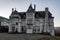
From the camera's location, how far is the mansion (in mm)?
43250

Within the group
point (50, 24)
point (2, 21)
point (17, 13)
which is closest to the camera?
point (50, 24)

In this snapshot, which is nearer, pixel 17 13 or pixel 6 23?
pixel 17 13

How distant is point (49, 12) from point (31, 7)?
767cm

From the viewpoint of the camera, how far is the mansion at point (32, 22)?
1703 inches

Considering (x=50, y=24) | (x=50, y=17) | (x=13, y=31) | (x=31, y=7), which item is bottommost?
(x=13, y=31)

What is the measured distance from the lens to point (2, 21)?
190 ft

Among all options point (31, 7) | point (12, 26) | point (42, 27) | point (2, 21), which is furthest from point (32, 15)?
point (2, 21)

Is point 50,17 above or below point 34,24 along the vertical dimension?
above

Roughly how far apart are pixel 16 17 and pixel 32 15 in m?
6.90

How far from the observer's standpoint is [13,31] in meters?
45.5

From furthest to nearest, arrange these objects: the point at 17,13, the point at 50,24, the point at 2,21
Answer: the point at 2,21 → the point at 17,13 → the point at 50,24

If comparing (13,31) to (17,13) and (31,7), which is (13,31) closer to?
(17,13)

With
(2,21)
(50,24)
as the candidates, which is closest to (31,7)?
(50,24)

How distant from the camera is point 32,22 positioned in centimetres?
4391
